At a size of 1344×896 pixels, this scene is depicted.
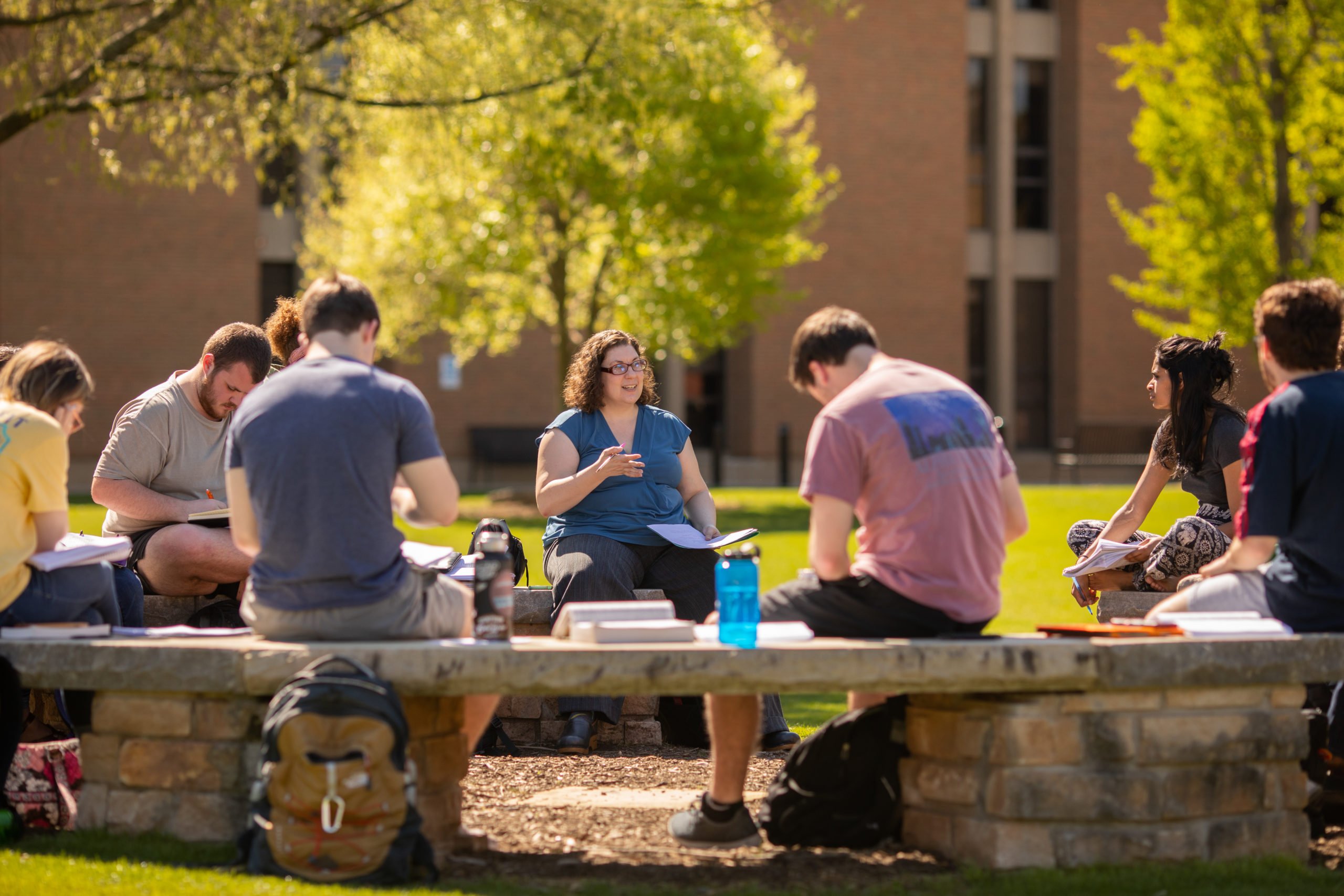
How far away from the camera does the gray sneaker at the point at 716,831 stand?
4.53 meters

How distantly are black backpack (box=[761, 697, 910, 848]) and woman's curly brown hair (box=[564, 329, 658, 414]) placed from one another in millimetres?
2470

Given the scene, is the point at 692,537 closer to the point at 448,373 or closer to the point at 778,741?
the point at 778,741

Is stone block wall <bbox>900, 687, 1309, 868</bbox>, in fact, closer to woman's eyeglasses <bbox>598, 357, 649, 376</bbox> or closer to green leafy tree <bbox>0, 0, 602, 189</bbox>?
woman's eyeglasses <bbox>598, 357, 649, 376</bbox>

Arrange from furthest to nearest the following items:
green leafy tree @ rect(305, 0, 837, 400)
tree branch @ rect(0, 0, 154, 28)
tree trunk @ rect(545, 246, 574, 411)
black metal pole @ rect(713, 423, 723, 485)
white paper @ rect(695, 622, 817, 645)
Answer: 1. black metal pole @ rect(713, 423, 723, 485)
2. tree trunk @ rect(545, 246, 574, 411)
3. green leafy tree @ rect(305, 0, 837, 400)
4. tree branch @ rect(0, 0, 154, 28)
5. white paper @ rect(695, 622, 817, 645)

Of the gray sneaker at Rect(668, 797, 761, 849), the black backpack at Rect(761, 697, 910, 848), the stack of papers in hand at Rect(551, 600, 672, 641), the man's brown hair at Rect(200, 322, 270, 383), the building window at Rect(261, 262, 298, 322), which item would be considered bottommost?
the gray sneaker at Rect(668, 797, 761, 849)

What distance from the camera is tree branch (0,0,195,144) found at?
10617mm

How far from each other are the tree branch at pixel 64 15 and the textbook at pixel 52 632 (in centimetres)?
764

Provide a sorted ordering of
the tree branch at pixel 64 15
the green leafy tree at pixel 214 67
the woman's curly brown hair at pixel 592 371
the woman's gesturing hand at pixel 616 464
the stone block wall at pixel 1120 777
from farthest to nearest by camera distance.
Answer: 1. the green leafy tree at pixel 214 67
2. the tree branch at pixel 64 15
3. the woman's curly brown hair at pixel 592 371
4. the woman's gesturing hand at pixel 616 464
5. the stone block wall at pixel 1120 777

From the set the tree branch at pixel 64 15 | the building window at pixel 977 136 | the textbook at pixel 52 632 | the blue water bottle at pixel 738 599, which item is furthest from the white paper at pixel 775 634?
the building window at pixel 977 136

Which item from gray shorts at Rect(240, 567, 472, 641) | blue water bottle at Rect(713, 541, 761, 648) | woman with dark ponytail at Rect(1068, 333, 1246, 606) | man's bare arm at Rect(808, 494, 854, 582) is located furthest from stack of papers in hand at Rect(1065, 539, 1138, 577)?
gray shorts at Rect(240, 567, 472, 641)

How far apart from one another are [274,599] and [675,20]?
404 inches

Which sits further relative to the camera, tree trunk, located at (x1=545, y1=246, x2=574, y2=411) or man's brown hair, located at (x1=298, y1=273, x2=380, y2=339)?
tree trunk, located at (x1=545, y1=246, x2=574, y2=411)

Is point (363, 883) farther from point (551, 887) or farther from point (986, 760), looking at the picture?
point (986, 760)

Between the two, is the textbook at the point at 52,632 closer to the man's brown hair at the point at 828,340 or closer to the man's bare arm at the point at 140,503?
the man's bare arm at the point at 140,503
